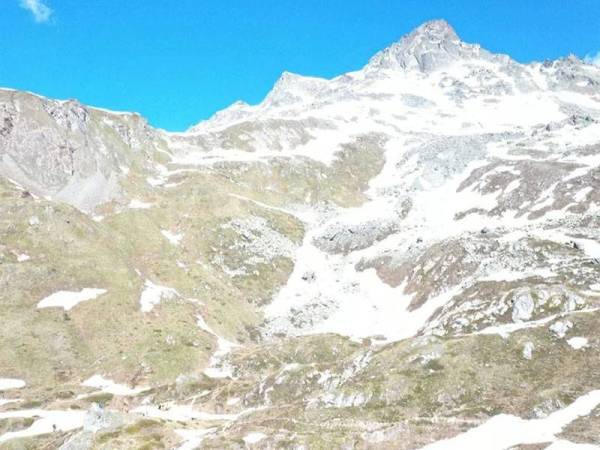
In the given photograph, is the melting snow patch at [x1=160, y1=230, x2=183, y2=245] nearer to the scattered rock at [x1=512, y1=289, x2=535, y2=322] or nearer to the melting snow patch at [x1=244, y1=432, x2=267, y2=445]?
the scattered rock at [x1=512, y1=289, x2=535, y2=322]

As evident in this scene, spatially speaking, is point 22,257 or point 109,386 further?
point 22,257

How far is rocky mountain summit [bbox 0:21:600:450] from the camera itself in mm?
60781

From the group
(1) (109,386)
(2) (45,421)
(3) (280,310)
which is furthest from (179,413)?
(3) (280,310)

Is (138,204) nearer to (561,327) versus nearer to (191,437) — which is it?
(191,437)

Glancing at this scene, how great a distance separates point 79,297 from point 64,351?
16.6 m

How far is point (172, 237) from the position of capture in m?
159

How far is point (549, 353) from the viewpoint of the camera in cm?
6600

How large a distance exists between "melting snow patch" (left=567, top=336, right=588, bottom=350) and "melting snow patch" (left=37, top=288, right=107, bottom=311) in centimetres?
9266

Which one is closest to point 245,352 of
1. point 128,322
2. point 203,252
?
point 128,322

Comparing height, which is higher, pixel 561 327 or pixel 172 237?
pixel 172 237

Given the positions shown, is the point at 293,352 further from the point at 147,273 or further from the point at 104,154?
the point at 104,154

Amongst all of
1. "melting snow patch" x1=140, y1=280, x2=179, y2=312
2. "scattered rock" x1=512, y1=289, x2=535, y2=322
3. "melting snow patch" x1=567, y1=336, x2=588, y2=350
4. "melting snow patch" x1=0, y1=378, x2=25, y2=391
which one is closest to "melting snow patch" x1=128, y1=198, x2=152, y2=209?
"melting snow patch" x1=140, y1=280, x2=179, y2=312

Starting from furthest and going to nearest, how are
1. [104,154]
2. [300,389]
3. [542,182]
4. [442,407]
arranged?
1. [104,154]
2. [542,182]
3. [300,389]
4. [442,407]

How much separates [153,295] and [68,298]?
58.5 feet
